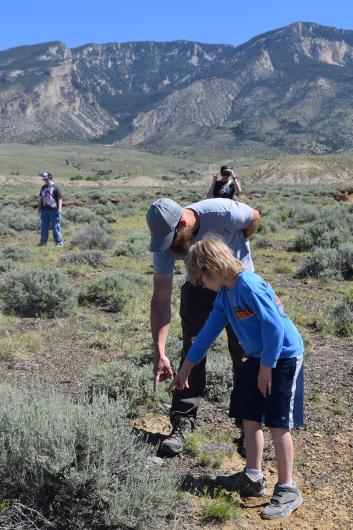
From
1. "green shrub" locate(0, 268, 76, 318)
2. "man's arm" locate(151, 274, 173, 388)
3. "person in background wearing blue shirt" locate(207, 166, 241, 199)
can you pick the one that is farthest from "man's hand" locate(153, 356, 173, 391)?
"person in background wearing blue shirt" locate(207, 166, 241, 199)

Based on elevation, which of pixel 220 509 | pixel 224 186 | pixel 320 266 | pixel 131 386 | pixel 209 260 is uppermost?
pixel 224 186

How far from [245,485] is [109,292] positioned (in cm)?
536

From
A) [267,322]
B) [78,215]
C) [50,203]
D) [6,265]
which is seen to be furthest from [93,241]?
[267,322]

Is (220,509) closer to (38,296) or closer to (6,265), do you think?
(38,296)

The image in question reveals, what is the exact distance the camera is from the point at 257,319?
3.33 meters

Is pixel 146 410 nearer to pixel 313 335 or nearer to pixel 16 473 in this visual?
pixel 16 473

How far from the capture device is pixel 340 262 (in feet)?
34.2

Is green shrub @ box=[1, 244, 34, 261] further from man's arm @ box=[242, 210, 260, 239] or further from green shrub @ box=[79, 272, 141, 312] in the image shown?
man's arm @ box=[242, 210, 260, 239]

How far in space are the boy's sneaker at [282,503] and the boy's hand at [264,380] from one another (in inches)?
22.8

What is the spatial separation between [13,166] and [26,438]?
10126 centimetres

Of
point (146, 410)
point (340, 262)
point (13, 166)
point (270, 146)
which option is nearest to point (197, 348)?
point (146, 410)

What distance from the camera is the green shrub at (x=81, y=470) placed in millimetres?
3166

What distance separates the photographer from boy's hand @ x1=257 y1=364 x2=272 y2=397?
130 inches

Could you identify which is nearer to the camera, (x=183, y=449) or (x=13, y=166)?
(x=183, y=449)
